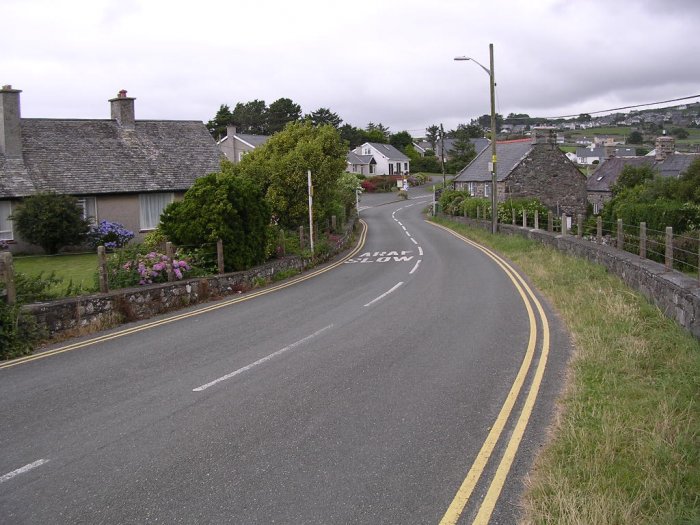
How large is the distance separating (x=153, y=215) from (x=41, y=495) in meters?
27.0

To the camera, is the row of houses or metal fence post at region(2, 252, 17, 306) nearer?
metal fence post at region(2, 252, 17, 306)

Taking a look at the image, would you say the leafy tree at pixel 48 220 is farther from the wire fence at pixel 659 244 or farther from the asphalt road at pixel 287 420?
the wire fence at pixel 659 244

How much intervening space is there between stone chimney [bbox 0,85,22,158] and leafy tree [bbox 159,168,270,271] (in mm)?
13487

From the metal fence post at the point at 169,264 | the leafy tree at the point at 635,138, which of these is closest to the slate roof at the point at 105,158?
the metal fence post at the point at 169,264

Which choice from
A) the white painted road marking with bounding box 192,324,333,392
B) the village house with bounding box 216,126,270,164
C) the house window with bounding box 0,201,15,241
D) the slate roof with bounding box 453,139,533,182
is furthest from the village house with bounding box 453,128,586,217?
the white painted road marking with bounding box 192,324,333,392

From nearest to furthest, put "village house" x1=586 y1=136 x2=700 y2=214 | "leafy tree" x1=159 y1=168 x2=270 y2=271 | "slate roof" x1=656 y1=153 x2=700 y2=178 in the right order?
"leafy tree" x1=159 y1=168 x2=270 y2=271, "slate roof" x1=656 y1=153 x2=700 y2=178, "village house" x1=586 y1=136 x2=700 y2=214

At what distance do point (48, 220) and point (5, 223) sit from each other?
2.31m

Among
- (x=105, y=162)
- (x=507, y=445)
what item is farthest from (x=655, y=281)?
(x=105, y=162)

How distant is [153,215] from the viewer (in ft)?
102

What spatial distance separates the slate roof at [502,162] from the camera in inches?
1989

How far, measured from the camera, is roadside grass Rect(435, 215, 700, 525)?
480 cm

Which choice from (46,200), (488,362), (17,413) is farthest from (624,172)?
(17,413)

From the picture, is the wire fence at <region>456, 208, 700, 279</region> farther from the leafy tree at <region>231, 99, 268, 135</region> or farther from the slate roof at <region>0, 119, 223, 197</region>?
the leafy tree at <region>231, 99, 268, 135</region>

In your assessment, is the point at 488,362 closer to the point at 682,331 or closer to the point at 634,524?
the point at 682,331
